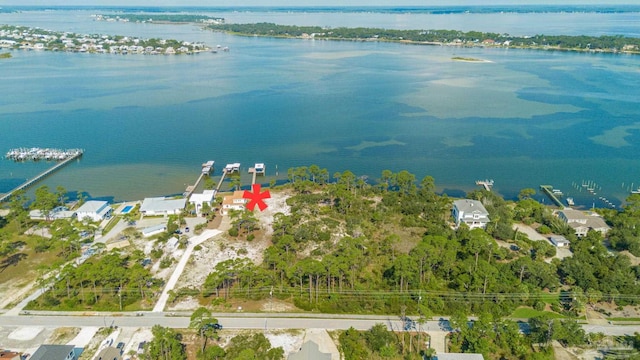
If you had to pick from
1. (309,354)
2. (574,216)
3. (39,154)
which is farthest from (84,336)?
(39,154)

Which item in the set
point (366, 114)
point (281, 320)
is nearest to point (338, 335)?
point (281, 320)

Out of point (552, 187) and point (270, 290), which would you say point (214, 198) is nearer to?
point (270, 290)

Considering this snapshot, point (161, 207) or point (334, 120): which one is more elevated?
point (334, 120)

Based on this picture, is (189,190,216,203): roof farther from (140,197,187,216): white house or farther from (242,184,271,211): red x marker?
(242,184,271,211): red x marker

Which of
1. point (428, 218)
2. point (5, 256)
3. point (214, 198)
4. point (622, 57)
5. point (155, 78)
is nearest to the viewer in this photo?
point (5, 256)

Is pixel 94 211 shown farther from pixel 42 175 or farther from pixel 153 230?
pixel 42 175

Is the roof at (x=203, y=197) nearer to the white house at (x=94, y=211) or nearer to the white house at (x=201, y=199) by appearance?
the white house at (x=201, y=199)

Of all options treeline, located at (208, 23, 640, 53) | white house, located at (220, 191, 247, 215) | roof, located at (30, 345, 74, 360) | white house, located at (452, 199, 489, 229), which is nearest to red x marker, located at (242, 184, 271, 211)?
white house, located at (220, 191, 247, 215)
